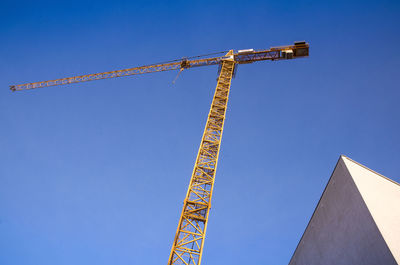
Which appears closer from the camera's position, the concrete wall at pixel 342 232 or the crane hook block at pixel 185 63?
the concrete wall at pixel 342 232

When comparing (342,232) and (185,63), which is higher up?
(185,63)

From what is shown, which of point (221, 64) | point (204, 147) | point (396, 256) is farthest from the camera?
point (221, 64)

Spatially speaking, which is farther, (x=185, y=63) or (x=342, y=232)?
(x=185, y=63)

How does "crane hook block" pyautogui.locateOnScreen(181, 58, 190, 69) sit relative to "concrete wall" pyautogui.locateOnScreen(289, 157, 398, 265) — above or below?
above

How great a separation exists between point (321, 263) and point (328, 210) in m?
3.57

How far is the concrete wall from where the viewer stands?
489 inches

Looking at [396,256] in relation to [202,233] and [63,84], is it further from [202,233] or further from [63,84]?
[63,84]

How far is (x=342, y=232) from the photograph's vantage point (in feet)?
50.5

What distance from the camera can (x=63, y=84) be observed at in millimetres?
44594

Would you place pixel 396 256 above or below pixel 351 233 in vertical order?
below

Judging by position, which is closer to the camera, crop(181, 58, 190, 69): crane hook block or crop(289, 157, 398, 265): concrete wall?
crop(289, 157, 398, 265): concrete wall

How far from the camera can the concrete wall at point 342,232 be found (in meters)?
12.4

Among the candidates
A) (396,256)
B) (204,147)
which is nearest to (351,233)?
(396,256)

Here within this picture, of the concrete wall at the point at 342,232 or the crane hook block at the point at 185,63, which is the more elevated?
the crane hook block at the point at 185,63
